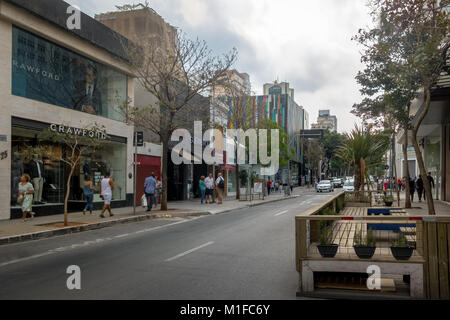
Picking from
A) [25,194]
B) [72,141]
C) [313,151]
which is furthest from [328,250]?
[313,151]

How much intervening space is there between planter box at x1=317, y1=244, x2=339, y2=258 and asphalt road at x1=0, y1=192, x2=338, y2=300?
75 cm

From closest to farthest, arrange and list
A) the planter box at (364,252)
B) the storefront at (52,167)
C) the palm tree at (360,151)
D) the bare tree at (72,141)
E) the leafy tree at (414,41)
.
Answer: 1. the planter box at (364,252)
2. the leafy tree at (414,41)
3. the bare tree at (72,141)
4. the storefront at (52,167)
5. the palm tree at (360,151)

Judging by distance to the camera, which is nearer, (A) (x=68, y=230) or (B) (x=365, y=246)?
(B) (x=365, y=246)

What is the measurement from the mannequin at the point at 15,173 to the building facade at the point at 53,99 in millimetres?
37

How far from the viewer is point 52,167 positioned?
17.4 metres

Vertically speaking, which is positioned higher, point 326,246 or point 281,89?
point 281,89

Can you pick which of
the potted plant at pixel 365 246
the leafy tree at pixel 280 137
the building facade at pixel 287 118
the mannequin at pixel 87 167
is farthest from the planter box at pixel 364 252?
the building facade at pixel 287 118

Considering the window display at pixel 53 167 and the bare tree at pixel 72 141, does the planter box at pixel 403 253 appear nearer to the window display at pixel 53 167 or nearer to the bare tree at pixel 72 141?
the bare tree at pixel 72 141

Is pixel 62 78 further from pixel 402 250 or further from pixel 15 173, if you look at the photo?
pixel 402 250

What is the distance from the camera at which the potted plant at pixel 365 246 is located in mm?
5453

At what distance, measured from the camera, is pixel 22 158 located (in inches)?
620

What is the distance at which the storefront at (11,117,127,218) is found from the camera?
1530cm

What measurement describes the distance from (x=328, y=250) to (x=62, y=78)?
15.7 metres

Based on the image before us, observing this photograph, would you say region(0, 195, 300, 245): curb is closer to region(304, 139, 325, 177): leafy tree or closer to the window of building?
the window of building
